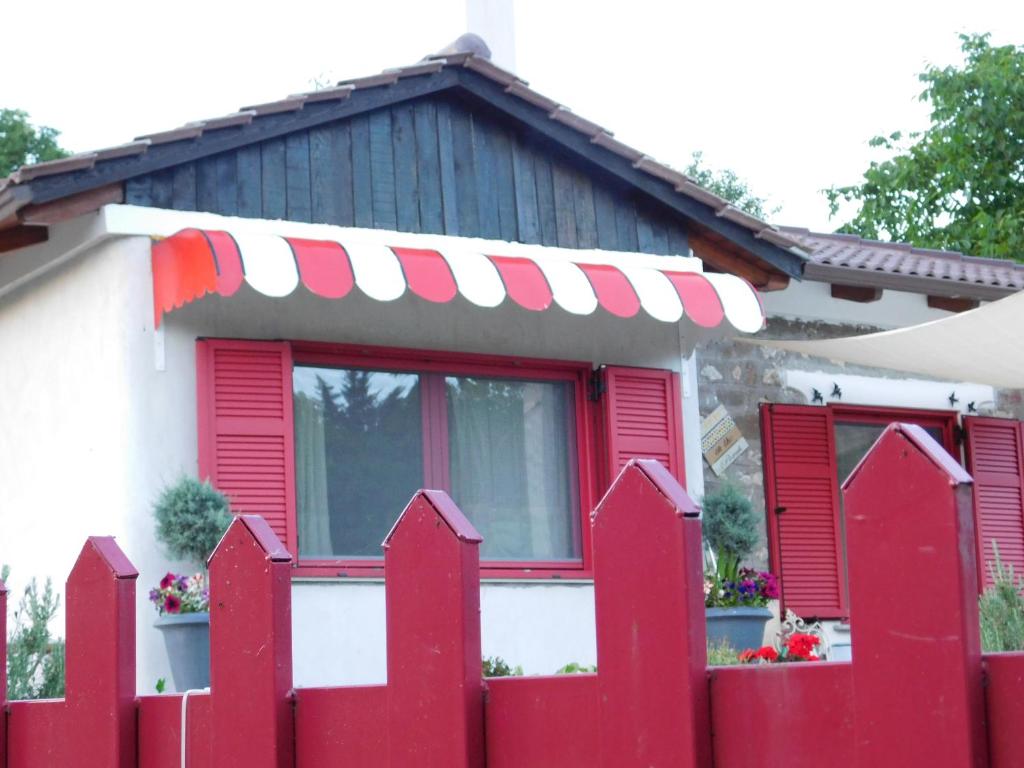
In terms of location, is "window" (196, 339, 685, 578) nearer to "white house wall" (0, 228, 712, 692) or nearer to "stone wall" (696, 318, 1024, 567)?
"white house wall" (0, 228, 712, 692)

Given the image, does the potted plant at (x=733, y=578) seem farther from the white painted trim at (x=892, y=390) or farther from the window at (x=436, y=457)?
the white painted trim at (x=892, y=390)

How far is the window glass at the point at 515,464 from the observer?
30.8 feet

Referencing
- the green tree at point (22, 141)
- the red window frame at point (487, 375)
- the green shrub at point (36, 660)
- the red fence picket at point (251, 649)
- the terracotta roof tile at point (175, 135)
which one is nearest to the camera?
the red fence picket at point (251, 649)

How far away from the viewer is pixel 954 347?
10039 millimetres

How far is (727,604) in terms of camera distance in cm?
936

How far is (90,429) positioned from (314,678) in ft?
5.83

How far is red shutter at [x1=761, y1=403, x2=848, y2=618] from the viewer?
10930 millimetres

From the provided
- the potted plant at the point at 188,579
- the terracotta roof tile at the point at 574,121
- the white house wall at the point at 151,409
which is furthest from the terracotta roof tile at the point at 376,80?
the potted plant at the point at 188,579

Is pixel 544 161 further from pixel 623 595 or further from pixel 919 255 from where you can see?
pixel 623 595

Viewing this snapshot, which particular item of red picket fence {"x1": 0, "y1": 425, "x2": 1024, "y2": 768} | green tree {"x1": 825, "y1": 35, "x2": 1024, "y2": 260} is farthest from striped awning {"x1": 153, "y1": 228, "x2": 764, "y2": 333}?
green tree {"x1": 825, "y1": 35, "x2": 1024, "y2": 260}

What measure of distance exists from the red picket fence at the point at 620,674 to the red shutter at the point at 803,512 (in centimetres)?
771

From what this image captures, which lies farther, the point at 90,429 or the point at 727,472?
the point at 727,472

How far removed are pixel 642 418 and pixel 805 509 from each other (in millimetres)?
1854

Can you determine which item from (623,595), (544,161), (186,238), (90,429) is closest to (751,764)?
(623,595)
